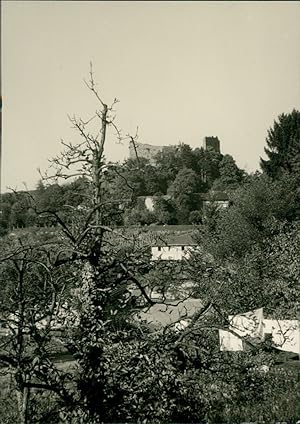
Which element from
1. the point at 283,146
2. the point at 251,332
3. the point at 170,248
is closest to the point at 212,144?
the point at 283,146

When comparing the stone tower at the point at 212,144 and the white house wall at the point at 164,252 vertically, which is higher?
the stone tower at the point at 212,144

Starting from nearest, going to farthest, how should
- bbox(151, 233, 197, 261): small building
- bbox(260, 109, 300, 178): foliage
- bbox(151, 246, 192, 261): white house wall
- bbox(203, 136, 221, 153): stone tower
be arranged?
bbox(151, 246, 192, 261): white house wall → bbox(151, 233, 197, 261): small building → bbox(260, 109, 300, 178): foliage → bbox(203, 136, 221, 153): stone tower

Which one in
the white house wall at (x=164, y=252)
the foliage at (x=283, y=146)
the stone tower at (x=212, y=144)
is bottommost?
the white house wall at (x=164, y=252)

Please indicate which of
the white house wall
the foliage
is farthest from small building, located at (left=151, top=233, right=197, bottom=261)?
the foliage

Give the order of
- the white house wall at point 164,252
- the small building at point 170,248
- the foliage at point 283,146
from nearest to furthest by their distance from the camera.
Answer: the white house wall at point 164,252 → the small building at point 170,248 → the foliage at point 283,146

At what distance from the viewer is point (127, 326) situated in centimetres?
557

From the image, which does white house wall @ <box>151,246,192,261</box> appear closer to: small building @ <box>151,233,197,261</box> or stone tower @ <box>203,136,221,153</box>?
small building @ <box>151,233,197,261</box>

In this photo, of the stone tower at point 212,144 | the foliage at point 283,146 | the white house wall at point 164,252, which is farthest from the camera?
the stone tower at point 212,144

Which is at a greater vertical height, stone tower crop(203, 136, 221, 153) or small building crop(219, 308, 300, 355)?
stone tower crop(203, 136, 221, 153)

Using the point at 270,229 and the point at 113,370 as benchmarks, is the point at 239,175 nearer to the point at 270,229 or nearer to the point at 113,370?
the point at 270,229

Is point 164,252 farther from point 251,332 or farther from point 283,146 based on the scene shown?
point 283,146

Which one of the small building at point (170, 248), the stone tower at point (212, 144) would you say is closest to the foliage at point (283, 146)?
the small building at point (170, 248)

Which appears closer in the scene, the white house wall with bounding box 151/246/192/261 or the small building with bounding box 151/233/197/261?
the white house wall with bounding box 151/246/192/261

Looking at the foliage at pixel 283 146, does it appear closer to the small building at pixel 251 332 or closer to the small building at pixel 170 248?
the small building at pixel 170 248
